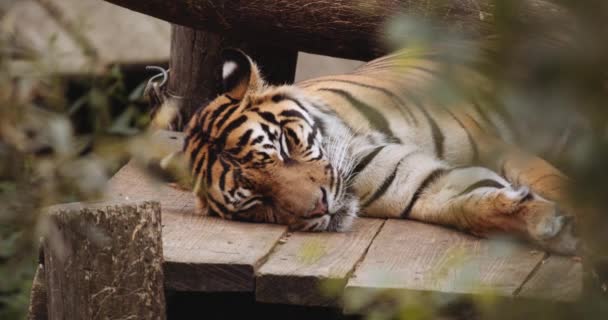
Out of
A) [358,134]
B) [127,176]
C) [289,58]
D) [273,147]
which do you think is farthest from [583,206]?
[289,58]

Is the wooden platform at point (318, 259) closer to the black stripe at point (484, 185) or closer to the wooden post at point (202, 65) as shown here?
the black stripe at point (484, 185)

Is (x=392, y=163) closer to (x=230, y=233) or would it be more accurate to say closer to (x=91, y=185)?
(x=230, y=233)

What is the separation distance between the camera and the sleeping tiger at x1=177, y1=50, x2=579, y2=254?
3.29 metres

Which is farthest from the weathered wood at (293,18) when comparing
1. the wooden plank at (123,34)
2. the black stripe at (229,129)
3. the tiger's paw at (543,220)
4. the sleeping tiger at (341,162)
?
the wooden plank at (123,34)

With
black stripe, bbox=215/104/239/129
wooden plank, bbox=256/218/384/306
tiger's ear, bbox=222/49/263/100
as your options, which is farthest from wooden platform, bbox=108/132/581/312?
tiger's ear, bbox=222/49/263/100

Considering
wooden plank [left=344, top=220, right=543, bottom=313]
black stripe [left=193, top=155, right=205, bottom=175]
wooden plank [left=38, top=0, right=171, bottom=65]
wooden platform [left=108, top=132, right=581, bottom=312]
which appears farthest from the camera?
wooden plank [left=38, top=0, right=171, bottom=65]

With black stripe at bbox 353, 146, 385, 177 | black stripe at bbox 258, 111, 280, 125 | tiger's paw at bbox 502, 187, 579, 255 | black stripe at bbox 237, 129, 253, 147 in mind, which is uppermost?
tiger's paw at bbox 502, 187, 579, 255

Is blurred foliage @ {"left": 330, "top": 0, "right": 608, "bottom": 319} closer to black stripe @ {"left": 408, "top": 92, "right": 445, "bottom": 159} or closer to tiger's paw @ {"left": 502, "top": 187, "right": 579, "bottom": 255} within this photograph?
tiger's paw @ {"left": 502, "top": 187, "right": 579, "bottom": 255}

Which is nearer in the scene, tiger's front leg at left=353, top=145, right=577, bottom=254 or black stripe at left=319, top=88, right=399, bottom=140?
tiger's front leg at left=353, top=145, right=577, bottom=254

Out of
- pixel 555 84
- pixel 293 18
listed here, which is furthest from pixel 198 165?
pixel 555 84

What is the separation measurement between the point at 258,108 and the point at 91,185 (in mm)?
2179

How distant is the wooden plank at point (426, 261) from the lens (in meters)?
2.54

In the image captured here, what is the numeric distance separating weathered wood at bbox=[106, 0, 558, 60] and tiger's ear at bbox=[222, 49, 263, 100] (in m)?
0.28

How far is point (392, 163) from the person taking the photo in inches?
144
